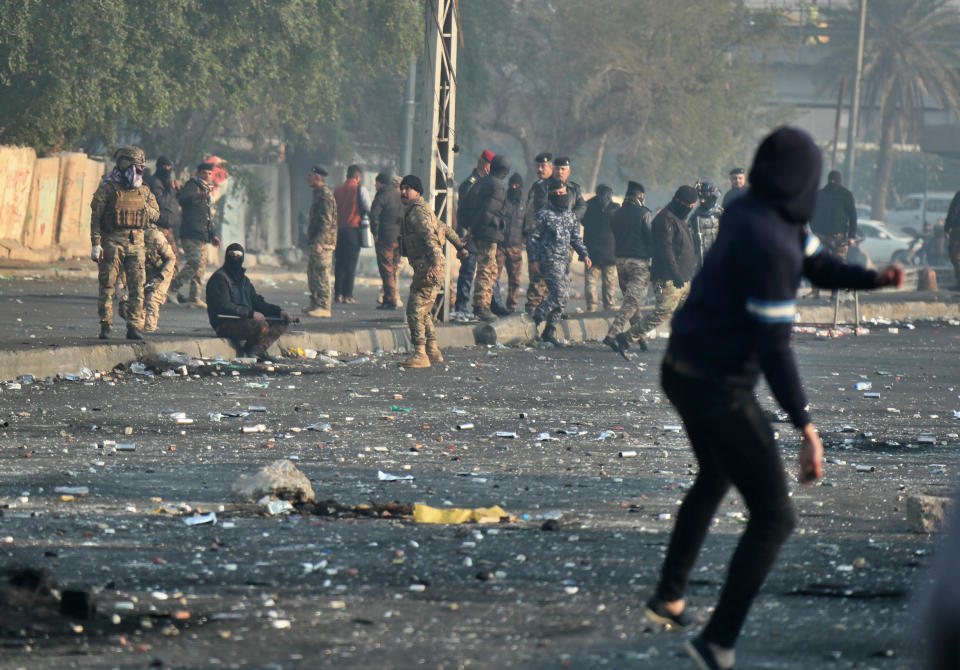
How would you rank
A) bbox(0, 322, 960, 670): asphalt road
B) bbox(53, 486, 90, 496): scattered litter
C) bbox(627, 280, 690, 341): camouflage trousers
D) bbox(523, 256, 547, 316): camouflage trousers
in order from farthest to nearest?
bbox(523, 256, 547, 316): camouflage trousers
bbox(627, 280, 690, 341): camouflage trousers
bbox(53, 486, 90, 496): scattered litter
bbox(0, 322, 960, 670): asphalt road

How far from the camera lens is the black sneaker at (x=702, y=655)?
4.51 meters

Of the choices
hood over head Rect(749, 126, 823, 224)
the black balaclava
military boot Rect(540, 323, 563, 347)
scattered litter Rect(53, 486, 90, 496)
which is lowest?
military boot Rect(540, 323, 563, 347)

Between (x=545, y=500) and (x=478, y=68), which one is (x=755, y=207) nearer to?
(x=545, y=500)

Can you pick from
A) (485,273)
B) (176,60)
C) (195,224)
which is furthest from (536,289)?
(176,60)

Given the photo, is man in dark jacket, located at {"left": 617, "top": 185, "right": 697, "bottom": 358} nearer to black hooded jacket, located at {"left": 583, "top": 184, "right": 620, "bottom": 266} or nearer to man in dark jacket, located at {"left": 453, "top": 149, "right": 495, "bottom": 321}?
man in dark jacket, located at {"left": 453, "top": 149, "right": 495, "bottom": 321}

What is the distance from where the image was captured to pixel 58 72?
24.9m

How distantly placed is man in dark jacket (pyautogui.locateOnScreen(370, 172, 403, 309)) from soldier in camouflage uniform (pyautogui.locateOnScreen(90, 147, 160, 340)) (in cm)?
634

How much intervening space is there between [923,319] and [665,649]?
67.1 feet

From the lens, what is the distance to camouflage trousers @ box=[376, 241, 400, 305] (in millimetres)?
20961

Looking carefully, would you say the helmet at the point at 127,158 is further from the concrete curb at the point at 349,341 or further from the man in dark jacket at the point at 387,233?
the man in dark jacket at the point at 387,233

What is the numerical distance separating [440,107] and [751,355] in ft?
45.3

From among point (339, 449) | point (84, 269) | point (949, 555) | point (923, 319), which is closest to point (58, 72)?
point (84, 269)

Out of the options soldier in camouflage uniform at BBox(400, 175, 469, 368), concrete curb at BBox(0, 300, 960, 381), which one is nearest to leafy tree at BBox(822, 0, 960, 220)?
concrete curb at BBox(0, 300, 960, 381)

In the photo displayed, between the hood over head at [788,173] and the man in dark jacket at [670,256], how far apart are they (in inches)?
457
